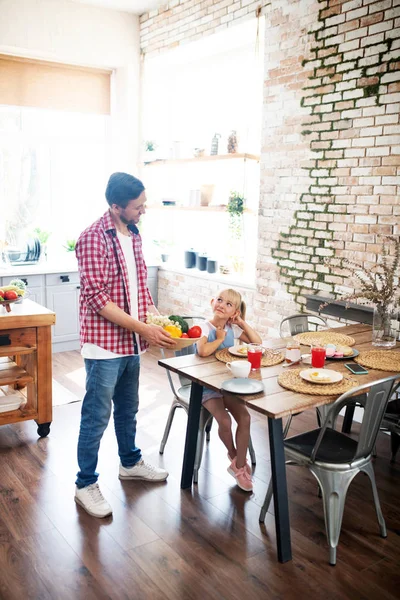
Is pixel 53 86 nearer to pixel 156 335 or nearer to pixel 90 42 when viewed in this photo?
pixel 90 42

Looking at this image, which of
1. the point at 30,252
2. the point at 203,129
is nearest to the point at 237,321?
the point at 30,252

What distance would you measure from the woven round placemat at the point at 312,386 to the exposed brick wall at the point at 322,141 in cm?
155

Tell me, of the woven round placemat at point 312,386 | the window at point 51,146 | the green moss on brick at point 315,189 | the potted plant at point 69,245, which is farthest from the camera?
the potted plant at point 69,245

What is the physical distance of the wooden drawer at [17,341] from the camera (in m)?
3.41

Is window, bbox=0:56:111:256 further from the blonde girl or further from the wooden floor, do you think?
the blonde girl

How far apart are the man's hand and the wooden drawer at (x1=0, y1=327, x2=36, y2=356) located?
117cm

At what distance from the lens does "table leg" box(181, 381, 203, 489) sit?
9.46ft

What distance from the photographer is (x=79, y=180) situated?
21.2ft

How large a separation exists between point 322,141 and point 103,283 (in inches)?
91.5

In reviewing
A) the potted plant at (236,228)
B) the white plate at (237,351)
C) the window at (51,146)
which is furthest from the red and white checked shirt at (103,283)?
the window at (51,146)

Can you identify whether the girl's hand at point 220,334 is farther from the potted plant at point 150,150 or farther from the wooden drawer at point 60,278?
the potted plant at point 150,150

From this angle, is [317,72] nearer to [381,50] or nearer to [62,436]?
[381,50]

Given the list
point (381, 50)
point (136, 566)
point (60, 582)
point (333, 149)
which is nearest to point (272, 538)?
point (136, 566)

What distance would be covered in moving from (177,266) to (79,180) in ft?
5.05
